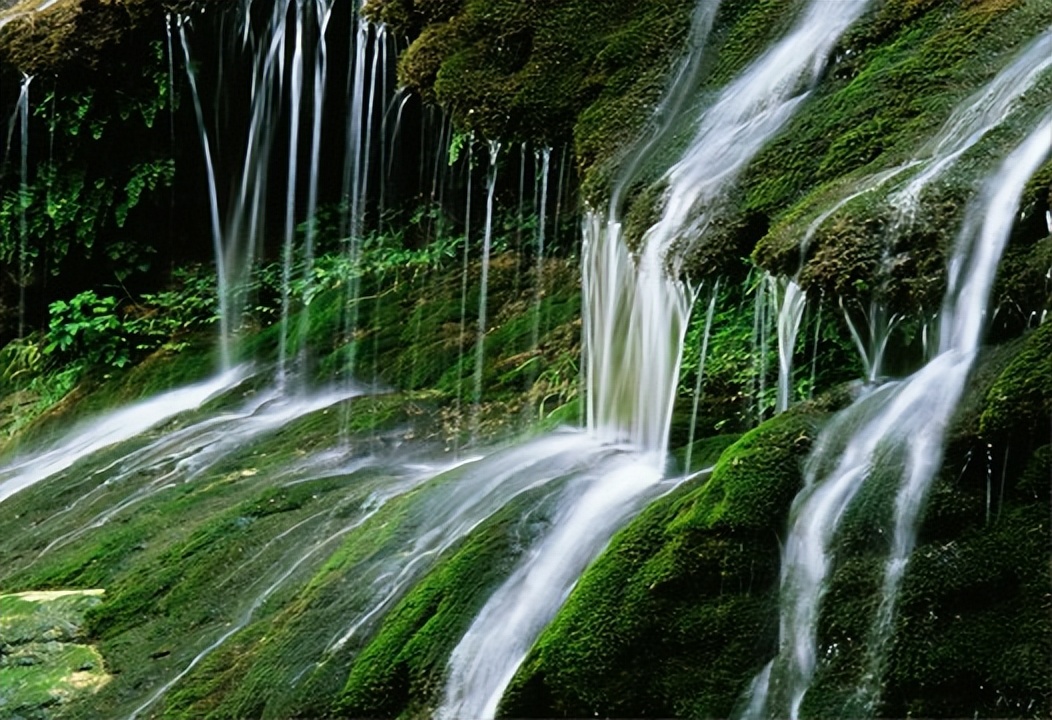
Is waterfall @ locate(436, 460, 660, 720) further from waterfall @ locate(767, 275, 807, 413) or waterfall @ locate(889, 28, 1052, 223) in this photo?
waterfall @ locate(889, 28, 1052, 223)

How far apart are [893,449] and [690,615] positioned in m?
0.81

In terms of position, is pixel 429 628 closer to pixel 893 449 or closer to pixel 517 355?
pixel 893 449

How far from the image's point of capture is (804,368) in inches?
225

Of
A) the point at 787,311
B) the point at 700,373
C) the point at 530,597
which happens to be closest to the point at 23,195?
the point at 700,373

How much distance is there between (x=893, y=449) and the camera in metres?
4.04

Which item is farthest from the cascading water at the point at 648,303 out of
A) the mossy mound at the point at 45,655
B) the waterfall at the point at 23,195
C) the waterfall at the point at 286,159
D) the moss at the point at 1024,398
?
the waterfall at the point at 23,195

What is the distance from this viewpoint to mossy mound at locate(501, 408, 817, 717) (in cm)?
400

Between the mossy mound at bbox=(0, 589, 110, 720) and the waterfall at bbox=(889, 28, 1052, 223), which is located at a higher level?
the waterfall at bbox=(889, 28, 1052, 223)

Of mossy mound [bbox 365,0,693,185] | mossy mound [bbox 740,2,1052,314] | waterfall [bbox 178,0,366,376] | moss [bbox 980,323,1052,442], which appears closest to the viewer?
moss [bbox 980,323,1052,442]

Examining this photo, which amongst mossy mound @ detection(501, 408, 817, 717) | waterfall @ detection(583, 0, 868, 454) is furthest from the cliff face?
waterfall @ detection(583, 0, 868, 454)

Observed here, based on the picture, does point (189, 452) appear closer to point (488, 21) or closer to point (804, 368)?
point (488, 21)

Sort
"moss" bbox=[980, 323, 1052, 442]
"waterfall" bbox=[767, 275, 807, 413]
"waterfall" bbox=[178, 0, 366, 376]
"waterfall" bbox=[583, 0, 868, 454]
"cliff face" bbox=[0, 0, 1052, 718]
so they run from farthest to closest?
"waterfall" bbox=[178, 0, 366, 376]
"waterfall" bbox=[583, 0, 868, 454]
"waterfall" bbox=[767, 275, 807, 413]
"cliff face" bbox=[0, 0, 1052, 718]
"moss" bbox=[980, 323, 1052, 442]

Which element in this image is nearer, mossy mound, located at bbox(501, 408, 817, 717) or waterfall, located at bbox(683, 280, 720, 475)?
mossy mound, located at bbox(501, 408, 817, 717)

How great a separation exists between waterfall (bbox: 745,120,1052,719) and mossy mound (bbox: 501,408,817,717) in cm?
8
